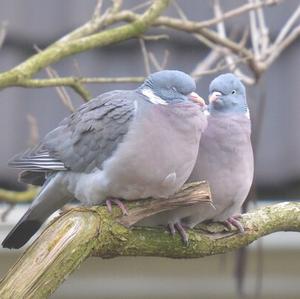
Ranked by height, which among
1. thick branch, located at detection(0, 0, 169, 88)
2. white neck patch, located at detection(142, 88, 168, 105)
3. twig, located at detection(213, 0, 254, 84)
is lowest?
twig, located at detection(213, 0, 254, 84)

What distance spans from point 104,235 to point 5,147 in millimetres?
2249

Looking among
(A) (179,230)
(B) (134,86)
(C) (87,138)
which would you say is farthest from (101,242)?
(B) (134,86)

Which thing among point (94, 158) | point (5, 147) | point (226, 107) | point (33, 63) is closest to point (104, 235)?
point (94, 158)

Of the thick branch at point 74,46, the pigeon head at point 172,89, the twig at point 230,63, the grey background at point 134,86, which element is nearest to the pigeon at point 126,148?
the pigeon head at point 172,89

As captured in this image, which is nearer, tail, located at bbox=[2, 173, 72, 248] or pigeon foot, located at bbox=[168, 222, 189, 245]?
pigeon foot, located at bbox=[168, 222, 189, 245]

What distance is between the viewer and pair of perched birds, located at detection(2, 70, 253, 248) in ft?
10.9

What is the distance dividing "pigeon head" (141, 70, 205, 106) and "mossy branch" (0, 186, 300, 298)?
41cm

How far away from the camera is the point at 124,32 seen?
4.00m

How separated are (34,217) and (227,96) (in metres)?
0.77

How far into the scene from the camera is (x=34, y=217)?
3676 mm

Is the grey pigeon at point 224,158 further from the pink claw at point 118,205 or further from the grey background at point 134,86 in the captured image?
the grey background at point 134,86

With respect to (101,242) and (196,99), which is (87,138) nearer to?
(196,99)

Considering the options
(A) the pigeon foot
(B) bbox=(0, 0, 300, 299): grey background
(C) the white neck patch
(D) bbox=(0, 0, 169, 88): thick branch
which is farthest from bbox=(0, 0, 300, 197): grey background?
(A) the pigeon foot

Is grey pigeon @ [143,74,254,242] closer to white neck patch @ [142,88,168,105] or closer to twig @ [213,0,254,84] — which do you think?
white neck patch @ [142,88,168,105]
